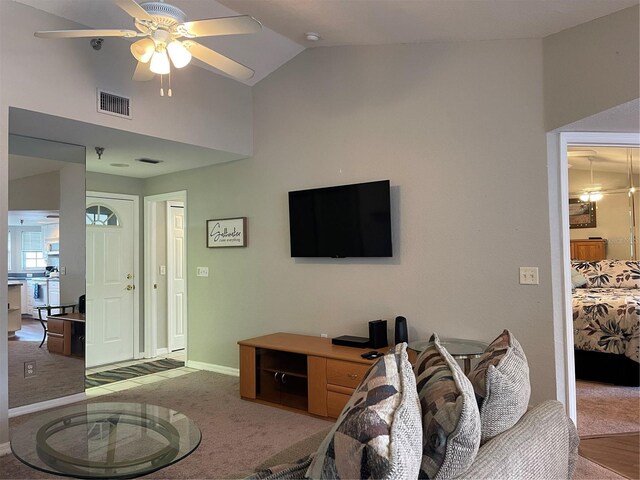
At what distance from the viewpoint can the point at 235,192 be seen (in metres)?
5.00

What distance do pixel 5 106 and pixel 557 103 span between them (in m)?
3.66

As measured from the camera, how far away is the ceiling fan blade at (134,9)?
84.9 inches

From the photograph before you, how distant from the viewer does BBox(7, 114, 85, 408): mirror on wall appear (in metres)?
3.64

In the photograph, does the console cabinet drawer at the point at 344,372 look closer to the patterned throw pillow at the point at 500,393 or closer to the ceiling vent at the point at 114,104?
the patterned throw pillow at the point at 500,393

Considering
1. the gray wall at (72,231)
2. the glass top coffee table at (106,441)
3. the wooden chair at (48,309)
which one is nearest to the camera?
the glass top coffee table at (106,441)

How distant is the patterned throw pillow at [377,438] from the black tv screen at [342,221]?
2683 mm

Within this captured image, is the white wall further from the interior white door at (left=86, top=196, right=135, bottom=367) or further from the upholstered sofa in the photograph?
the upholstered sofa

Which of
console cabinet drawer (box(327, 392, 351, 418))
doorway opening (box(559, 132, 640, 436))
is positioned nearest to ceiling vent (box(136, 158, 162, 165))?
console cabinet drawer (box(327, 392, 351, 418))

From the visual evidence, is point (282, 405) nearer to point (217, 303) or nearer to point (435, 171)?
point (217, 303)

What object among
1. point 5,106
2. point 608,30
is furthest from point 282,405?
point 608,30

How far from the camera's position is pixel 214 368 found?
17.0 feet

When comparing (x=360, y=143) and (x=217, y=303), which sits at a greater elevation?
(x=360, y=143)

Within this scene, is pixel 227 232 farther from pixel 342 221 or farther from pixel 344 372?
pixel 344 372

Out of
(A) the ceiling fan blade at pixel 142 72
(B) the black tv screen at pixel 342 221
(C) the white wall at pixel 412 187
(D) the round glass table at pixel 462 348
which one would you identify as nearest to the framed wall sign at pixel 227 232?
(C) the white wall at pixel 412 187
